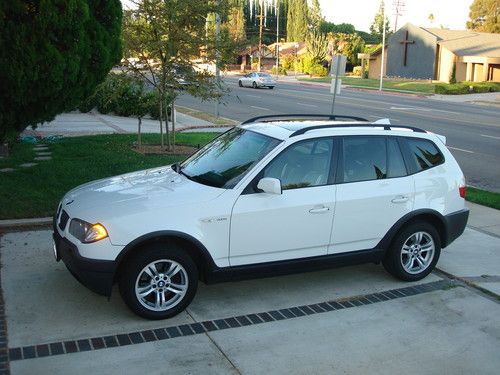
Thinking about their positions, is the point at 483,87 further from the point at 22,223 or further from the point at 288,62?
the point at 22,223

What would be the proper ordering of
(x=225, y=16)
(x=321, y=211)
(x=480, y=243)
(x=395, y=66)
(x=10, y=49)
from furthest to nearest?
(x=395, y=66) < (x=225, y=16) < (x=480, y=243) < (x=10, y=49) < (x=321, y=211)

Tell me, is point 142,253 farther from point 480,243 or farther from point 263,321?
point 480,243

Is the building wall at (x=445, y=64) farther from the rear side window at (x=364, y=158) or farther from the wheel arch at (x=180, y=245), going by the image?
the wheel arch at (x=180, y=245)

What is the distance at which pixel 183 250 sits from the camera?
508 cm

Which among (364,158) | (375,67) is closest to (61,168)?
(364,158)

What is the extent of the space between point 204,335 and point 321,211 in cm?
160

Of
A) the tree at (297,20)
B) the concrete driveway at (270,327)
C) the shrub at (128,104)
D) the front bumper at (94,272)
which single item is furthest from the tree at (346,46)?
the front bumper at (94,272)

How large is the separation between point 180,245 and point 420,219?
264 cm

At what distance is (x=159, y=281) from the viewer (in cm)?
502

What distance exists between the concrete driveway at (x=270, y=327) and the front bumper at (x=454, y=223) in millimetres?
444

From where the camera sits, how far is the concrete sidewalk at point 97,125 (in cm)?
1725

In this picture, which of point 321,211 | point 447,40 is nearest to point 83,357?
point 321,211

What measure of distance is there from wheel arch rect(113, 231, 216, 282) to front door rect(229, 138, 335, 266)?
25 centimetres

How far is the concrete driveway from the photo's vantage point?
4.40 m
